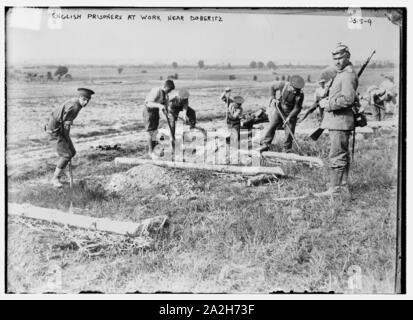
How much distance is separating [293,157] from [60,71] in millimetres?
2551

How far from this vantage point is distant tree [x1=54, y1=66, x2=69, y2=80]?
5375 millimetres

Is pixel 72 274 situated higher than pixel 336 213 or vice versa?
pixel 336 213

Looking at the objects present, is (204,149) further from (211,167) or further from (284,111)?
(284,111)

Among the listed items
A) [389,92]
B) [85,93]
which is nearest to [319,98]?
[389,92]

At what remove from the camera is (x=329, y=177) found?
18.0 ft

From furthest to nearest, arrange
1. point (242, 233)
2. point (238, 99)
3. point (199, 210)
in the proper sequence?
point (238, 99)
point (199, 210)
point (242, 233)

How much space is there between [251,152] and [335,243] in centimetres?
125

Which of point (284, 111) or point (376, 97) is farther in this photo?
point (284, 111)

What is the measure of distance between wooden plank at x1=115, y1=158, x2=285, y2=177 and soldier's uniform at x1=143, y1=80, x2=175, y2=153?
212 millimetres

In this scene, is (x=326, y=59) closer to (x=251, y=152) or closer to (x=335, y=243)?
(x=251, y=152)

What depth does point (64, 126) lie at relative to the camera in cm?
545

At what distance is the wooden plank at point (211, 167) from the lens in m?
5.50

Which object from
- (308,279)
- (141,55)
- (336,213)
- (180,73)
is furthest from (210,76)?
(308,279)

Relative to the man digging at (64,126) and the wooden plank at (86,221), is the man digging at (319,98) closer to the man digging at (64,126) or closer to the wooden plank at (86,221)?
the wooden plank at (86,221)
